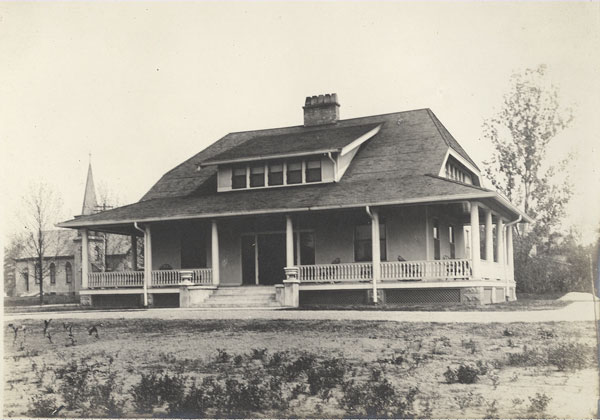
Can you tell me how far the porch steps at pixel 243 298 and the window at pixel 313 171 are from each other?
409 centimetres

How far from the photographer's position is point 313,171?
2284 centimetres

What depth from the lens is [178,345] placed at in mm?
13156

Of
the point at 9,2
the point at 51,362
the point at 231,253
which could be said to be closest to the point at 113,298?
the point at 231,253

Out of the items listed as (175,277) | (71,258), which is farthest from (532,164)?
(71,258)

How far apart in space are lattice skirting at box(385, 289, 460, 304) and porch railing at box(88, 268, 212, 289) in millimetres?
6572

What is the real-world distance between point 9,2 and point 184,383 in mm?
7996

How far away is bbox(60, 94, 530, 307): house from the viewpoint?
63.8 feet

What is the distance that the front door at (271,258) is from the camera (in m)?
23.4

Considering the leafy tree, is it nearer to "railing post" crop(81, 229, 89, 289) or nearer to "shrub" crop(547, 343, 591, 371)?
"shrub" crop(547, 343, 591, 371)

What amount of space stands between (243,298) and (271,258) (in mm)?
3435

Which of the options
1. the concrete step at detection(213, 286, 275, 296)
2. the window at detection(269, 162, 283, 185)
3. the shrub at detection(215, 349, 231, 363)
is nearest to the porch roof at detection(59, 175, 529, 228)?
the window at detection(269, 162, 283, 185)

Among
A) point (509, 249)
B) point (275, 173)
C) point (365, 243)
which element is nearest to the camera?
point (365, 243)

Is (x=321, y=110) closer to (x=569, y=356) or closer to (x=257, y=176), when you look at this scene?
(x=257, y=176)

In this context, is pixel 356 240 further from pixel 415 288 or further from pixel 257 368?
pixel 257 368
